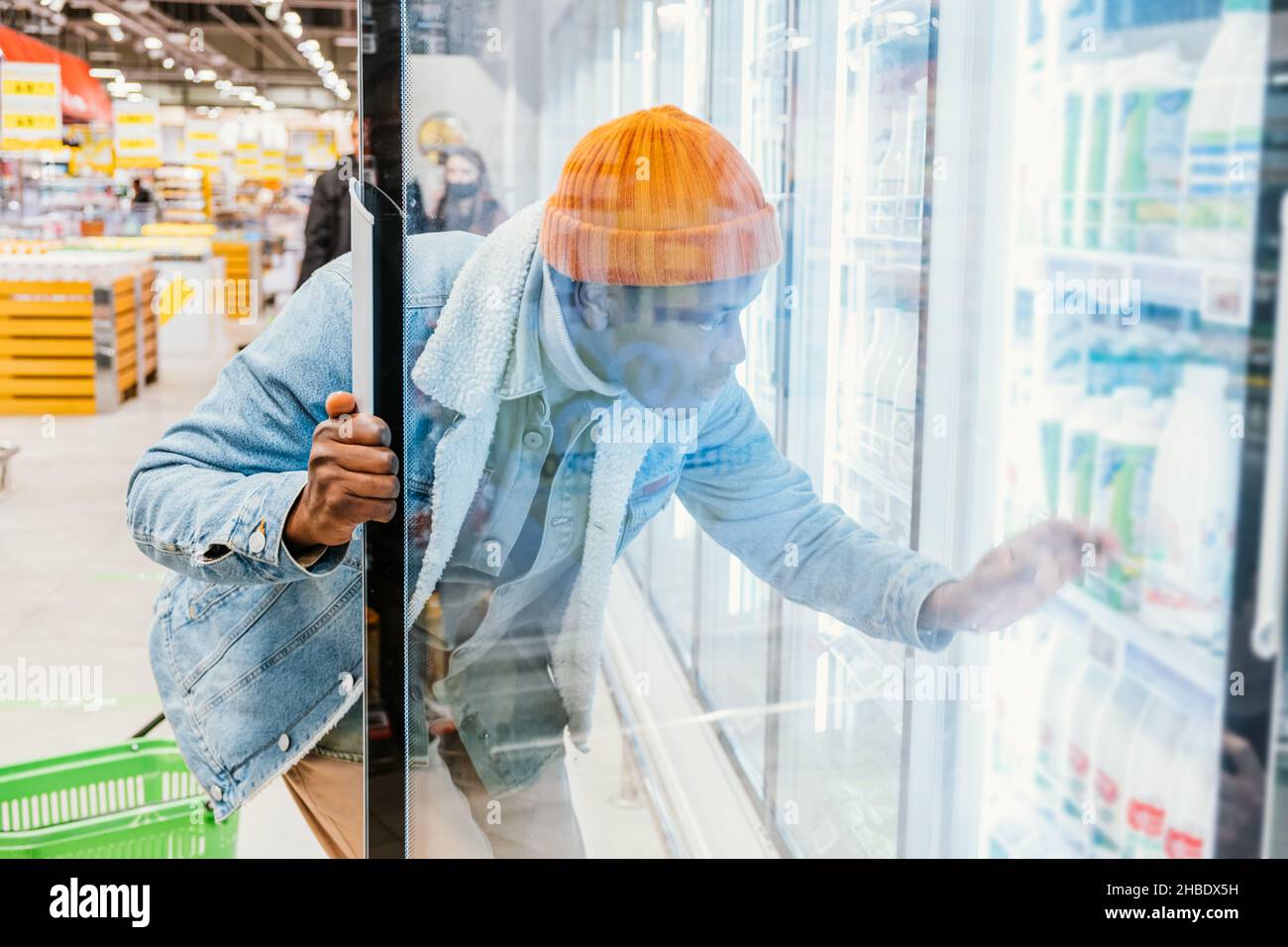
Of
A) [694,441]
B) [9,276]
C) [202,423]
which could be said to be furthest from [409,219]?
[9,276]


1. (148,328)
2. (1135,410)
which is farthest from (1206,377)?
(148,328)

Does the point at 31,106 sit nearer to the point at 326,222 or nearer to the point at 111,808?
the point at 326,222

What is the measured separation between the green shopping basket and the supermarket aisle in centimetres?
6

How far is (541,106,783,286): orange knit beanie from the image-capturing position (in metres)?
1.83

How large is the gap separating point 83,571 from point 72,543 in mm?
139

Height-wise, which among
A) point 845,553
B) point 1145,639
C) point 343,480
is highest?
point 343,480

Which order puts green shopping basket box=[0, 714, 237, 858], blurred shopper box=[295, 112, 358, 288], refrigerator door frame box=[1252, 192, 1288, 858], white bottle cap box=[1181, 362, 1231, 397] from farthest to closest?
green shopping basket box=[0, 714, 237, 858] < blurred shopper box=[295, 112, 358, 288] < white bottle cap box=[1181, 362, 1231, 397] < refrigerator door frame box=[1252, 192, 1288, 858]

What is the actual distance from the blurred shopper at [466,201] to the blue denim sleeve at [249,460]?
7.3 inches

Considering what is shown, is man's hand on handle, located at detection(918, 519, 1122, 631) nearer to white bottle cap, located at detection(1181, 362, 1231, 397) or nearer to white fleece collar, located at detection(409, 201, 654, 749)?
white bottle cap, located at detection(1181, 362, 1231, 397)

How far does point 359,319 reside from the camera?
71.9 inches

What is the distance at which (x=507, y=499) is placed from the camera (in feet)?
6.36

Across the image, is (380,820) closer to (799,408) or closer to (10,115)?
(799,408)

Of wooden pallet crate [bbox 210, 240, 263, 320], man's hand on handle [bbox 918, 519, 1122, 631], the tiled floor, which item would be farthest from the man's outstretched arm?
wooden pallet crate [bbox 210, 240, 263, 320]
